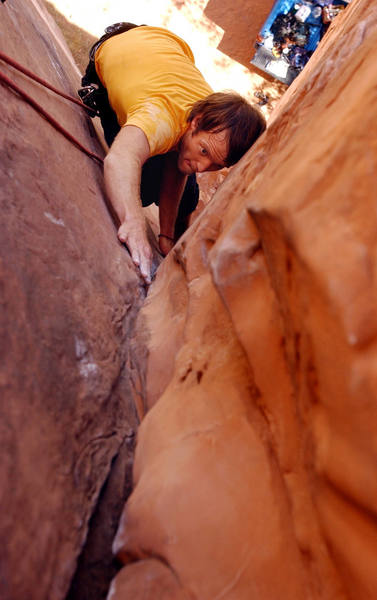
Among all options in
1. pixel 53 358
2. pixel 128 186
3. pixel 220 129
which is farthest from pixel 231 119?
pixel 53 358

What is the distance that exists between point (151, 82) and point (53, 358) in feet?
4.66

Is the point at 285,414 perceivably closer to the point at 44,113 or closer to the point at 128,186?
the point at 128,186

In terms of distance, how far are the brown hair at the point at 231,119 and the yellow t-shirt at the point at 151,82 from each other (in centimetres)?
8

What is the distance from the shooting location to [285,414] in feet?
2.25

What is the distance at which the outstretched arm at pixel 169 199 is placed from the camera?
219cm

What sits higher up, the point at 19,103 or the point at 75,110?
the point at 19,103

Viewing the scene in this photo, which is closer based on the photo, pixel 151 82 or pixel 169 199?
pixel 151 82

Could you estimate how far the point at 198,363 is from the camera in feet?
2.83

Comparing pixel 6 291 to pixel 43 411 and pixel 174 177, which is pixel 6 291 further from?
pixel 174 177

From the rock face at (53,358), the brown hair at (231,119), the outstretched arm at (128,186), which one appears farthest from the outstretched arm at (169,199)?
the rock face at (53,358)

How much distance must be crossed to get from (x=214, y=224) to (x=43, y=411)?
702 millimetres

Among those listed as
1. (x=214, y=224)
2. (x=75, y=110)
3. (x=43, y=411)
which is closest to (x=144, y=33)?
(x=75, y=110)

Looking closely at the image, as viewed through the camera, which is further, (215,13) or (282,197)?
(215,13)

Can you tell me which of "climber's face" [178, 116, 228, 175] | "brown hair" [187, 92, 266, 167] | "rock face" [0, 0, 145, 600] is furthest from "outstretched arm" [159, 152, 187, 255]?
"rock face" [0, 0, 145, 600]
